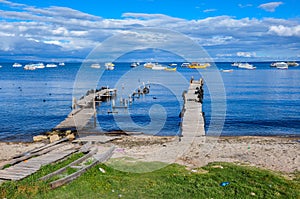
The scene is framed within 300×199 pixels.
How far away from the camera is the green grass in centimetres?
1101

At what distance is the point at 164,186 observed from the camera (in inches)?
462

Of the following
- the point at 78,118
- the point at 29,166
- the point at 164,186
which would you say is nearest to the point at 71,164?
the point at 29,166

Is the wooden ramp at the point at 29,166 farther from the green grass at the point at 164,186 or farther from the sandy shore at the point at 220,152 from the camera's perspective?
the sandy shore at the point at 220,152

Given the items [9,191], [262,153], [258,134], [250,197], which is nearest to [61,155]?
[9,191]

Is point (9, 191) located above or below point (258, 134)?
above

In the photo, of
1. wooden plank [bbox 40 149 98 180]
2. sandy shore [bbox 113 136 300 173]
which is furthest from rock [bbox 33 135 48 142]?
wooden plank [bbox 40 149 98 180]

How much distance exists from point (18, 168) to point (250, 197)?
30.3 feet

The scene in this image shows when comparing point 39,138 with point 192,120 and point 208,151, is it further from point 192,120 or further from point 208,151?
point 208,151

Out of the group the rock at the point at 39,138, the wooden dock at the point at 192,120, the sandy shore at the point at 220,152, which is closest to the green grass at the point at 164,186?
the sandy shore at the point at 220,152

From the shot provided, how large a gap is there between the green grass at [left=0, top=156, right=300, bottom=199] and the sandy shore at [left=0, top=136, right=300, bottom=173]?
235 centimetres

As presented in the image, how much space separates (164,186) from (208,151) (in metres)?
7.35

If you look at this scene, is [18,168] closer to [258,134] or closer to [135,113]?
[258,134]

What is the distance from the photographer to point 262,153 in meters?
18.3

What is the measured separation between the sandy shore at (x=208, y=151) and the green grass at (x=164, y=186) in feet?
7.73
